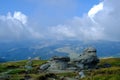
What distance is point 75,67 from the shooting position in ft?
493

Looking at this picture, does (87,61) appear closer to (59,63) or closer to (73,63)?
(73,63)

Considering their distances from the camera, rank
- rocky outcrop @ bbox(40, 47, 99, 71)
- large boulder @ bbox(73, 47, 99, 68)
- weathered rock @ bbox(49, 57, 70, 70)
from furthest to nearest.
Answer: large boulder @ bbox(73, 47, 99, 68)
weathered rock @ bbox(49, 57, 70, 70)
rocky outcrop @ bbox(40, 47, 99, 71)

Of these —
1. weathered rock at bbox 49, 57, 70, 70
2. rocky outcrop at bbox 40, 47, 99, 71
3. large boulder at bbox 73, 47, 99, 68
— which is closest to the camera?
rocky outcrop at bbox 40, 47, 99, 71

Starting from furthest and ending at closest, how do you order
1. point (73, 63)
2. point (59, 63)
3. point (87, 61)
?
point (73, 63) → point (87, 61) → point (59, 63)

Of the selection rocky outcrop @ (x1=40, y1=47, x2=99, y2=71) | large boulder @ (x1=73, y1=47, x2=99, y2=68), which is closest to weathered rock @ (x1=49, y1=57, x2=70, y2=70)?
rocky outcrop @ (x1=40, y1=47, x2=99, y2=71)

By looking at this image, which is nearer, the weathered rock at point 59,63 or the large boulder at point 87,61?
the weathered rock at point 59,63

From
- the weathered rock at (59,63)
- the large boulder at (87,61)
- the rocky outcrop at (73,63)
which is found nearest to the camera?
the rocky outcrop at (73,63)

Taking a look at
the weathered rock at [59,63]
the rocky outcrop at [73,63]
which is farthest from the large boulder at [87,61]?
the weathered rock at [59,63]

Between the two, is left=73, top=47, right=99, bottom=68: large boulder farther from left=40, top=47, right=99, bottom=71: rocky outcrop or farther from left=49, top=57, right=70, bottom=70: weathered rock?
left=49, top=57, right=70, bottom=70: weathered rock

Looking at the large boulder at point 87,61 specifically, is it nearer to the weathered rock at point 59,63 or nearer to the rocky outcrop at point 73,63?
the rocky outcrop at point 73,63

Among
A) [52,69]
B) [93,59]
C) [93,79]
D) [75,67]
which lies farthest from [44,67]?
[93,79]

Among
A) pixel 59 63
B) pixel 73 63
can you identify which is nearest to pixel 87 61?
pixel 73 63

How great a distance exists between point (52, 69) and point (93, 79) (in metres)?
97.2

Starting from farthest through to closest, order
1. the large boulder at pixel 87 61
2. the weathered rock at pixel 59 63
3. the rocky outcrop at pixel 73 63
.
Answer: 1. the large boulder at pixel 87 61
2. the weathered rock at pixel 59 63
3. the rocky outcrop at pixel 73 63
